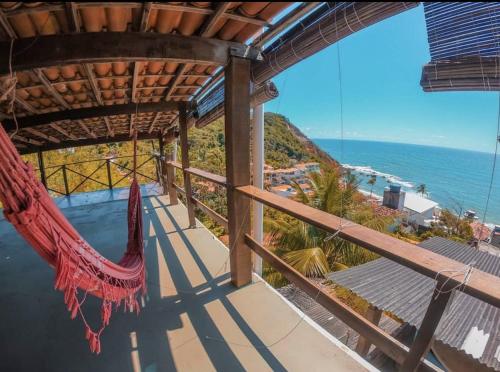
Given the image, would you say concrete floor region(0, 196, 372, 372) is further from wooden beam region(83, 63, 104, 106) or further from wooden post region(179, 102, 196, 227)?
wooden beam region(83, 63, 104, 106)

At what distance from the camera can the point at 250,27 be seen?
1581 mm

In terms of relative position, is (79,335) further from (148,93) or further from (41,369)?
(148,93)

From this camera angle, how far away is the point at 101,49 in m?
1.45

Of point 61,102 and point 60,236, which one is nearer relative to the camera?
point 60,236

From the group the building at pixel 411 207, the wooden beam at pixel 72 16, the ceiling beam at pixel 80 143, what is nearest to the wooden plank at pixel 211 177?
the wooden beam at pixel 72 16

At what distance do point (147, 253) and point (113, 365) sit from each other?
1.56m

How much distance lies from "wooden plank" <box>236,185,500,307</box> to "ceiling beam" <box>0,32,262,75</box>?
116cm

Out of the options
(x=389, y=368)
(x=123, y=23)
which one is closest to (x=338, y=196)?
(x=389, y=368)

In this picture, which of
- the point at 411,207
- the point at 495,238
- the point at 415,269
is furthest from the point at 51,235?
the point at 411,207

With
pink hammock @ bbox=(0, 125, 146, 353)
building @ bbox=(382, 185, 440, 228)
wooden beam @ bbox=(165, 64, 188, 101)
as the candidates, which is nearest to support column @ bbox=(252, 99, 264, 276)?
wooden beam @ bbox=(165, 64, 188, 101)

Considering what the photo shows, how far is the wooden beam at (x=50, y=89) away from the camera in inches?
70.5

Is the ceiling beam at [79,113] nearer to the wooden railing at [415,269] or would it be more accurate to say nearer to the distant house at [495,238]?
the wooden railing at [415,269]

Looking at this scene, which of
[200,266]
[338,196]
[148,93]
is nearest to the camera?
[200,266]

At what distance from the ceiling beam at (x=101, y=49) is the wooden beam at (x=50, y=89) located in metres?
0.15
